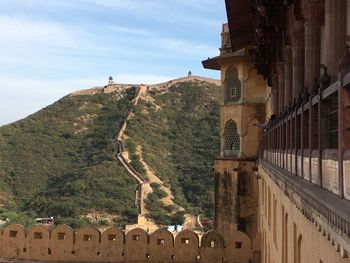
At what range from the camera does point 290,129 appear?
707 centimetres

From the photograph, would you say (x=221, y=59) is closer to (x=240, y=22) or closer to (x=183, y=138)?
(x=240, y=22)

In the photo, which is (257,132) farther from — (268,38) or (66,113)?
(66,113)

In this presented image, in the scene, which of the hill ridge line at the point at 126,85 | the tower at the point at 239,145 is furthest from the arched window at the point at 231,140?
Result: the hill ridge line at the point at 126,85

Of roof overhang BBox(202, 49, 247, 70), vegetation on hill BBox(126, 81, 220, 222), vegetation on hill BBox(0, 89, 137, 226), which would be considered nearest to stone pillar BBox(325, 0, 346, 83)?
roof overhang BBox(202, 49, 247, 70)

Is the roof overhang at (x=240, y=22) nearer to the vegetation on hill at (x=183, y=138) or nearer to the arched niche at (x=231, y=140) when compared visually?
the arched niche at (x=231, y=140)

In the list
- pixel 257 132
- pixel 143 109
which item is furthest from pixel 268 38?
pixel 143 109

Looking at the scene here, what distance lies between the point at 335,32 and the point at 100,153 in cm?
6360

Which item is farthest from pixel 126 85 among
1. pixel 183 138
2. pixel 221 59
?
pixel 221 59

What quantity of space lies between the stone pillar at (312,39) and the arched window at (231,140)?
11.6 metres

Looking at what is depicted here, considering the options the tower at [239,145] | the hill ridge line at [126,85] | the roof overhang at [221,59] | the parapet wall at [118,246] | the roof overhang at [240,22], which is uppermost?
the hill ridge line at [126,85]

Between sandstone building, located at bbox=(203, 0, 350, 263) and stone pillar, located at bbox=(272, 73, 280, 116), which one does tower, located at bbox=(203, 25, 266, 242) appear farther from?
stone pillar, located at bbox=(272, 73, 280, 116)

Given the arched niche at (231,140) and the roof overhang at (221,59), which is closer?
the roof overhang at (221,59)

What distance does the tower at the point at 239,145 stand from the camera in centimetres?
1817

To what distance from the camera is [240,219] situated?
59.6 ft
